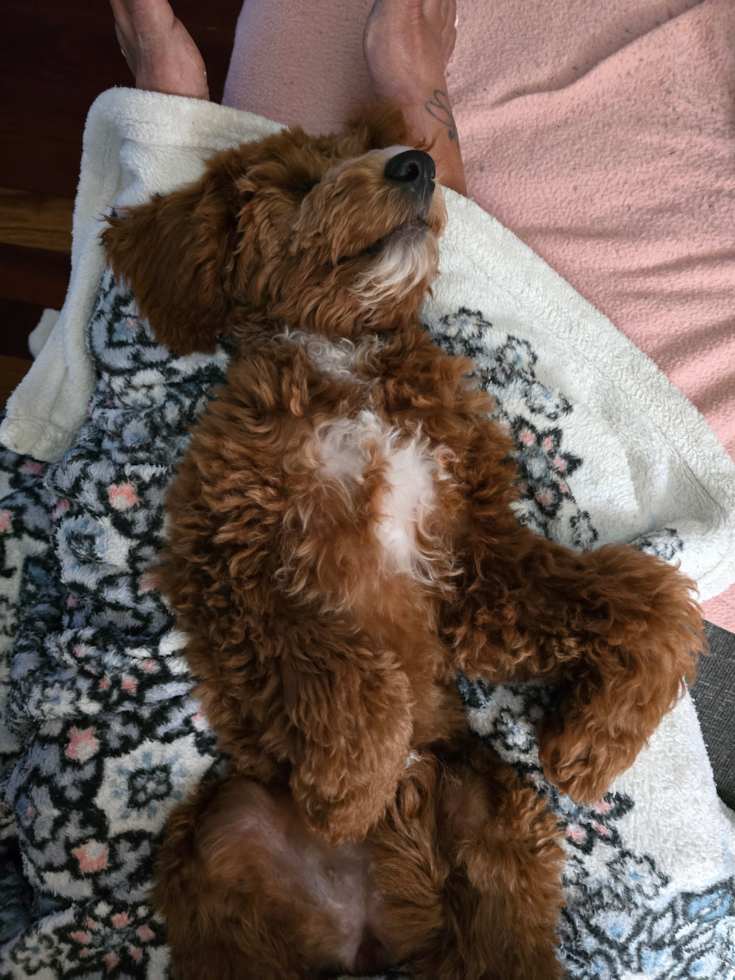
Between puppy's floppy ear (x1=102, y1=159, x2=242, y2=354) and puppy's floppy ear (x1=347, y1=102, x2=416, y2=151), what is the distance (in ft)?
1.34

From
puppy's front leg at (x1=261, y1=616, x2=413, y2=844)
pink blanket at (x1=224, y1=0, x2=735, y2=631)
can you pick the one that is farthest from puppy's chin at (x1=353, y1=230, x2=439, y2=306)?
puppy's front leg at (x1=261, y1=616, x2=413, y2=844)

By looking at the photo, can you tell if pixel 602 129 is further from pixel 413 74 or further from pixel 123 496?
pixel 123 496

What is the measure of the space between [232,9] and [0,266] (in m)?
1.45

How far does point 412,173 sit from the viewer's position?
151cm

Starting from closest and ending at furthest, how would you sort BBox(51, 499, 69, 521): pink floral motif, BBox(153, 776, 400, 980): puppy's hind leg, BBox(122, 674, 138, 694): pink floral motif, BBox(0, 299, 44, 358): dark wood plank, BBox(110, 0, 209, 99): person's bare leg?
BBox(153, 776, 400, 980): puppy's hind leg
BBox(122, 674, 138, 694): pink floral motif
BBox(51, 499, 69, 521): pink floral motif
BBox(110, 0, 209, 99): person's bare leg
BBox(0, 299, 44, 358): dark wood plank

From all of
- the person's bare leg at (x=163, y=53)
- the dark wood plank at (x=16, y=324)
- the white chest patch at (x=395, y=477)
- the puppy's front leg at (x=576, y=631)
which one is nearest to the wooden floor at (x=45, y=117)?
the dark wood plank at (x=16, y=324)

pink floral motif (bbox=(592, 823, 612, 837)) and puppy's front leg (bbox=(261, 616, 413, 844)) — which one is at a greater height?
puppy's front leg (bbox=(261, 616, 413, 844))

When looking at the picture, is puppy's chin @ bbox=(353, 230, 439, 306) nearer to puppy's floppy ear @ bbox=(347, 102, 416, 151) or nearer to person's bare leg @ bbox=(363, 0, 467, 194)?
puppy's floppy ear @ bbox=(347, 102, 416, 151)

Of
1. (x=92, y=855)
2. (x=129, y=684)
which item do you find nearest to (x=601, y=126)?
(x=129, y=684)

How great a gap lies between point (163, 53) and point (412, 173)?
1030 millimetres

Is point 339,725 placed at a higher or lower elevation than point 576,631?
lower

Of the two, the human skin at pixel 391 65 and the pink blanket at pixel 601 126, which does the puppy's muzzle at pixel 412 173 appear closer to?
the human skin at pixel 391 65

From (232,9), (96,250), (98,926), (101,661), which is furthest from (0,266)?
(98,926)

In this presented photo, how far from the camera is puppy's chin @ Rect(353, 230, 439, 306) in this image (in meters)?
1.52
